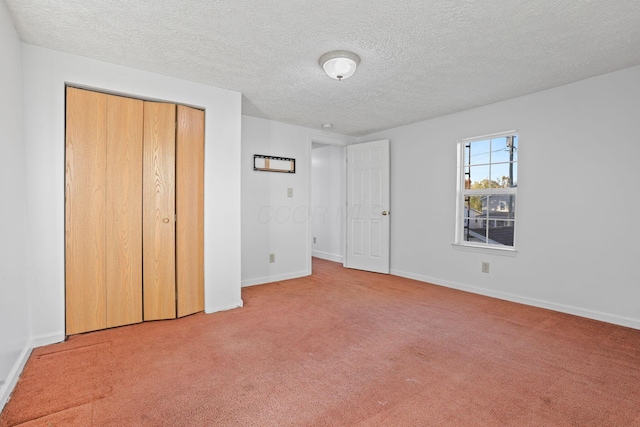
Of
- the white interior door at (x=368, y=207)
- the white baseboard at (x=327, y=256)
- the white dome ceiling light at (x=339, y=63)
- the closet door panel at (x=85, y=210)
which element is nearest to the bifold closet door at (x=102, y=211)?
the closet door panel at (x=85, y=210)

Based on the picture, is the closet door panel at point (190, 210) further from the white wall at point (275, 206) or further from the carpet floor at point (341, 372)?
the white wall at point (275, 206)

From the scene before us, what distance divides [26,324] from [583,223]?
4.82 metres

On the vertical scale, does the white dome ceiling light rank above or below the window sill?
above

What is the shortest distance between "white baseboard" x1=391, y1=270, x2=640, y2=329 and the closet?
306 centimetres

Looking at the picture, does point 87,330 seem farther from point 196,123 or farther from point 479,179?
point 479,179

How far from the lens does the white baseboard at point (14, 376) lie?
169 centimetres

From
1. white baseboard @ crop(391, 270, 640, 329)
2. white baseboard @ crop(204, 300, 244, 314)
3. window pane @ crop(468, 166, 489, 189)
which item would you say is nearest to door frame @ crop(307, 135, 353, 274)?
white baseboard @ crop(391, 270, 640, 329)

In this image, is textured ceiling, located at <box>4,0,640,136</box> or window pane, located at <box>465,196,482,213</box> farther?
window pane, located at <box>465,196,482,213</box>

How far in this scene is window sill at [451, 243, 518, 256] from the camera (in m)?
3.52

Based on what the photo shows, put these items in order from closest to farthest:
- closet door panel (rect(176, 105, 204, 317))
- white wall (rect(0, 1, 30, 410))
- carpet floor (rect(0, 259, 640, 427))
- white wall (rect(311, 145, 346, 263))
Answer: carpet floor (rect(0, 259, 640, 427)), white wall (rect(0, 1, 30, 410)), closet door panel (rect(176, 105, 204, 317)), white wall (rect(311, 145, 346, 263))

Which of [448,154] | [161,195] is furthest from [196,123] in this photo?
[448,154]

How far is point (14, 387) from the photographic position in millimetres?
1824

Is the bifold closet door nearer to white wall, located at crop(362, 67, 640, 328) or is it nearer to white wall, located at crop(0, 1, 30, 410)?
white wall, located at crop(0, 1, 30, 410)

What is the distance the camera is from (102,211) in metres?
2.62
